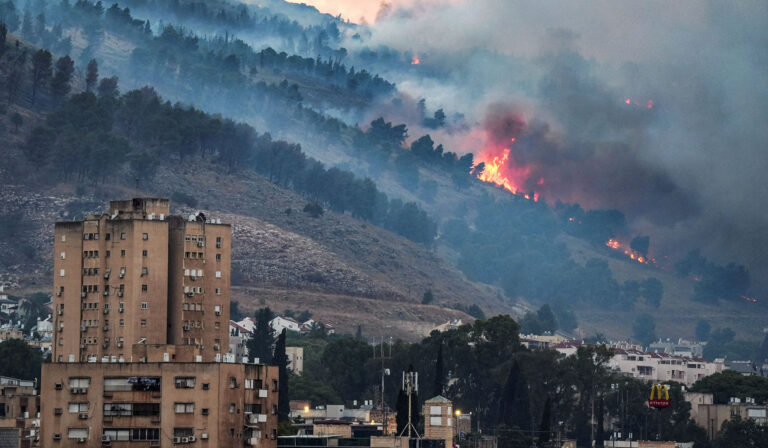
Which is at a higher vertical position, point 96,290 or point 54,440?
point 96,290

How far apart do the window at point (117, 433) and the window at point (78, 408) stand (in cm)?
176

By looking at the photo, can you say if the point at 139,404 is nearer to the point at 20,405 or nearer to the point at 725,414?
the point at 20,405

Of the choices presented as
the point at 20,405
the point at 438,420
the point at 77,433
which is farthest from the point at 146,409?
the point at 20,405

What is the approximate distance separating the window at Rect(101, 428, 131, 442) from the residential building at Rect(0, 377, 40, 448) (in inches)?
763

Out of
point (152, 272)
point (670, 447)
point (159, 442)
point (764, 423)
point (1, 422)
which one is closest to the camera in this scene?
point (159, 442)

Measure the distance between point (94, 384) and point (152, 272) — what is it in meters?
45.2

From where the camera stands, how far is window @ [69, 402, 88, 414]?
107m

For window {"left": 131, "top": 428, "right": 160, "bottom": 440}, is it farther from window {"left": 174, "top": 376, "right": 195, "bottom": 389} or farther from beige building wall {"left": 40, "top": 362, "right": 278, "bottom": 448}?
window {"left": 174, "top": 376, "right": 195, "bottom": 389}

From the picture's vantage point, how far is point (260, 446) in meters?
110

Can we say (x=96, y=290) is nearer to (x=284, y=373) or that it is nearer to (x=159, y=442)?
(x=284, y=373)

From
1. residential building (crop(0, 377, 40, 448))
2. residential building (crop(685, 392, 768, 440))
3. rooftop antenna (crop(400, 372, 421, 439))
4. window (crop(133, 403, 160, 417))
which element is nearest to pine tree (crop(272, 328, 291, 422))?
rooftop antenna (crop(400, 372, 421, 439))

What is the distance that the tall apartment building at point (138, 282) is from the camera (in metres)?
151

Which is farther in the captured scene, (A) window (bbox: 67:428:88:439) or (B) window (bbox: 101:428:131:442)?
(A) window (bbox: 67:428:88:439)

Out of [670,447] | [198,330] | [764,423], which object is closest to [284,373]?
[198,330]
